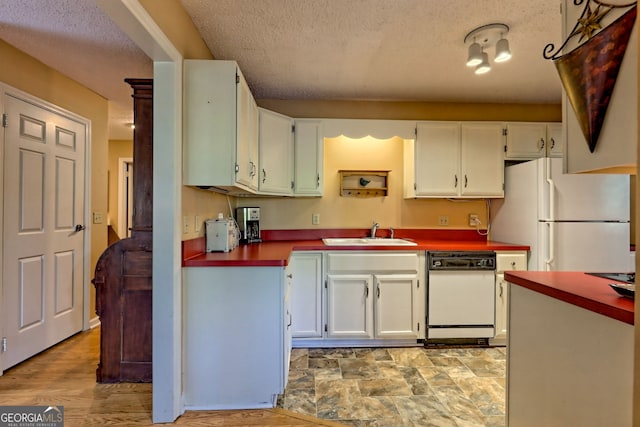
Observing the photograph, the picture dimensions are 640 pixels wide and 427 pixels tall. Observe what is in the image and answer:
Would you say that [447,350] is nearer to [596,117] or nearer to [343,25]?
[596,117]

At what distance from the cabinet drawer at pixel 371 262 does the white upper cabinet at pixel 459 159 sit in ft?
2.40

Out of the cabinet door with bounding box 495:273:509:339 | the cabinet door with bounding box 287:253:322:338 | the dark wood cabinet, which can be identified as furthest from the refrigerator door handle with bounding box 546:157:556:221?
the dark wood cabinet

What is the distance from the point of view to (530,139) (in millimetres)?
3039

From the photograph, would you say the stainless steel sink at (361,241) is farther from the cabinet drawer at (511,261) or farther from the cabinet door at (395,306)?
the cabinet drawer at (511,261)

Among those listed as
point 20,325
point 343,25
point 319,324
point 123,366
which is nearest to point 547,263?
point 319,324

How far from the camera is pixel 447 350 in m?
2.71

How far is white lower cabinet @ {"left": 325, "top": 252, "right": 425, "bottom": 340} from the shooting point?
2.69 m

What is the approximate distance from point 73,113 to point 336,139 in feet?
7.90

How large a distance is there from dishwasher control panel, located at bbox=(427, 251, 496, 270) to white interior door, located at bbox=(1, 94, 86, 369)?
10.3 ft

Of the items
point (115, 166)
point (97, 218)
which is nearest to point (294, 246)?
point (97, 218)

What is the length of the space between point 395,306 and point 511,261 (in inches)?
41.6

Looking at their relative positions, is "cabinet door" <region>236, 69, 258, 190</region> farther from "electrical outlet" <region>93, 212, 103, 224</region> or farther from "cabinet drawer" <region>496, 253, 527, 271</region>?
"cabinet drawer" <region>496, 253, 527, 271</region>

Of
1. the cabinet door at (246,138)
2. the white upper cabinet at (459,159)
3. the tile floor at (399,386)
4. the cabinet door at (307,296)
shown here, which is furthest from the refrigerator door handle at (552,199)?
the cabinet door at (246,138)

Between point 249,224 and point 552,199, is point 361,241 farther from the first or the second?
point 552,199
